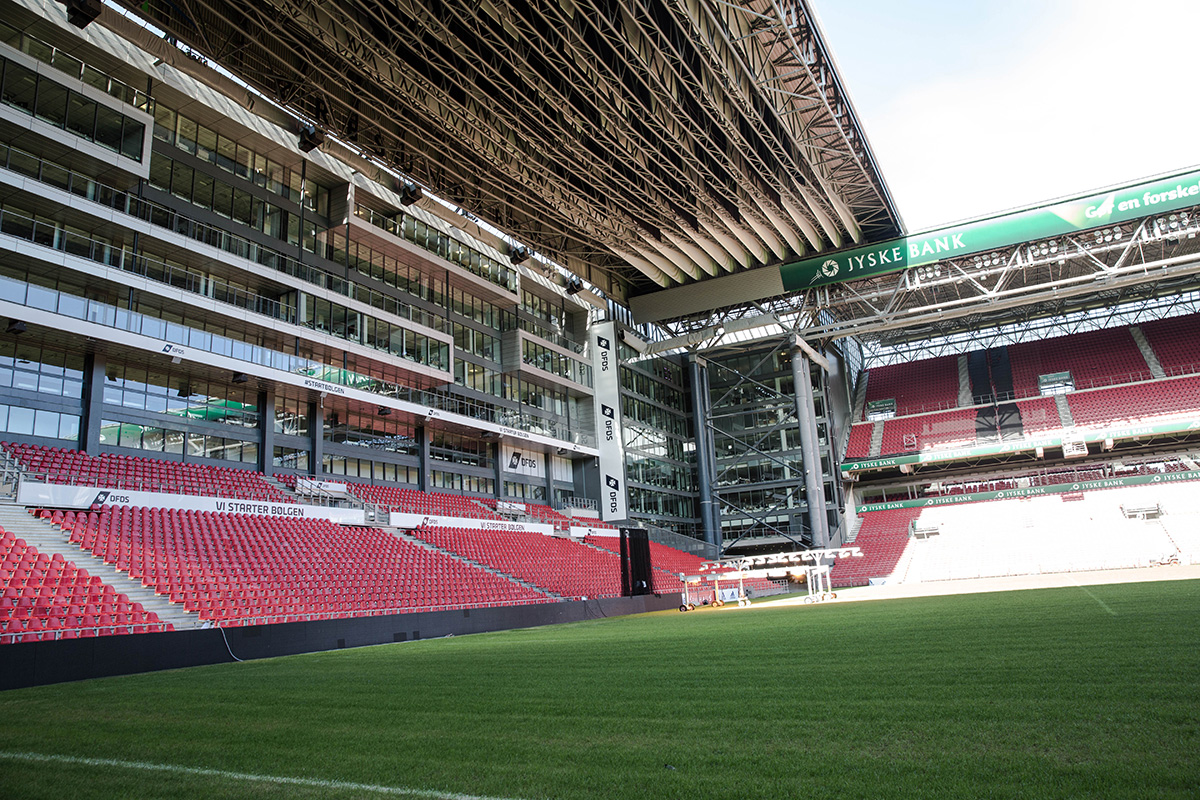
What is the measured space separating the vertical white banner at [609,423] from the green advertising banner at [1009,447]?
15.3m

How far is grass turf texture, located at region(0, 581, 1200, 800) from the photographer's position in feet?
12.8

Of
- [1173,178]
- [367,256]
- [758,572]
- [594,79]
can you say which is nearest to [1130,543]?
[1173,178]

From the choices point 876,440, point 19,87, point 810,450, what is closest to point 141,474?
point 19,87

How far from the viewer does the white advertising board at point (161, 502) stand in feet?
66.1

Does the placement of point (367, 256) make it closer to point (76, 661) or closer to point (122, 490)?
point (122, 490)

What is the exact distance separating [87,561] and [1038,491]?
158 feet

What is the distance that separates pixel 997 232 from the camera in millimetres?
37688

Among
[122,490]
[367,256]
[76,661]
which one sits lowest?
[76,661]

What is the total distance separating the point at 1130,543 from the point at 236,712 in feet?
138

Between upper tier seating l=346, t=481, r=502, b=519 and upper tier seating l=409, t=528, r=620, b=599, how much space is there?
0.97 metres

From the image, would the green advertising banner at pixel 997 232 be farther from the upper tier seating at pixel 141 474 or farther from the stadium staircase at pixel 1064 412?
the upper tier seating at pixel 141 474

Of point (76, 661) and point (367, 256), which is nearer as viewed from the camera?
point (76, 661)

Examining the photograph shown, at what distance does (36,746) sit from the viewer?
6.27 metres

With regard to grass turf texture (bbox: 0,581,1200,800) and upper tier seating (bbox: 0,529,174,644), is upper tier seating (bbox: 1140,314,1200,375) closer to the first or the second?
grass turf texture (bbox: 0,581,1200,800)
